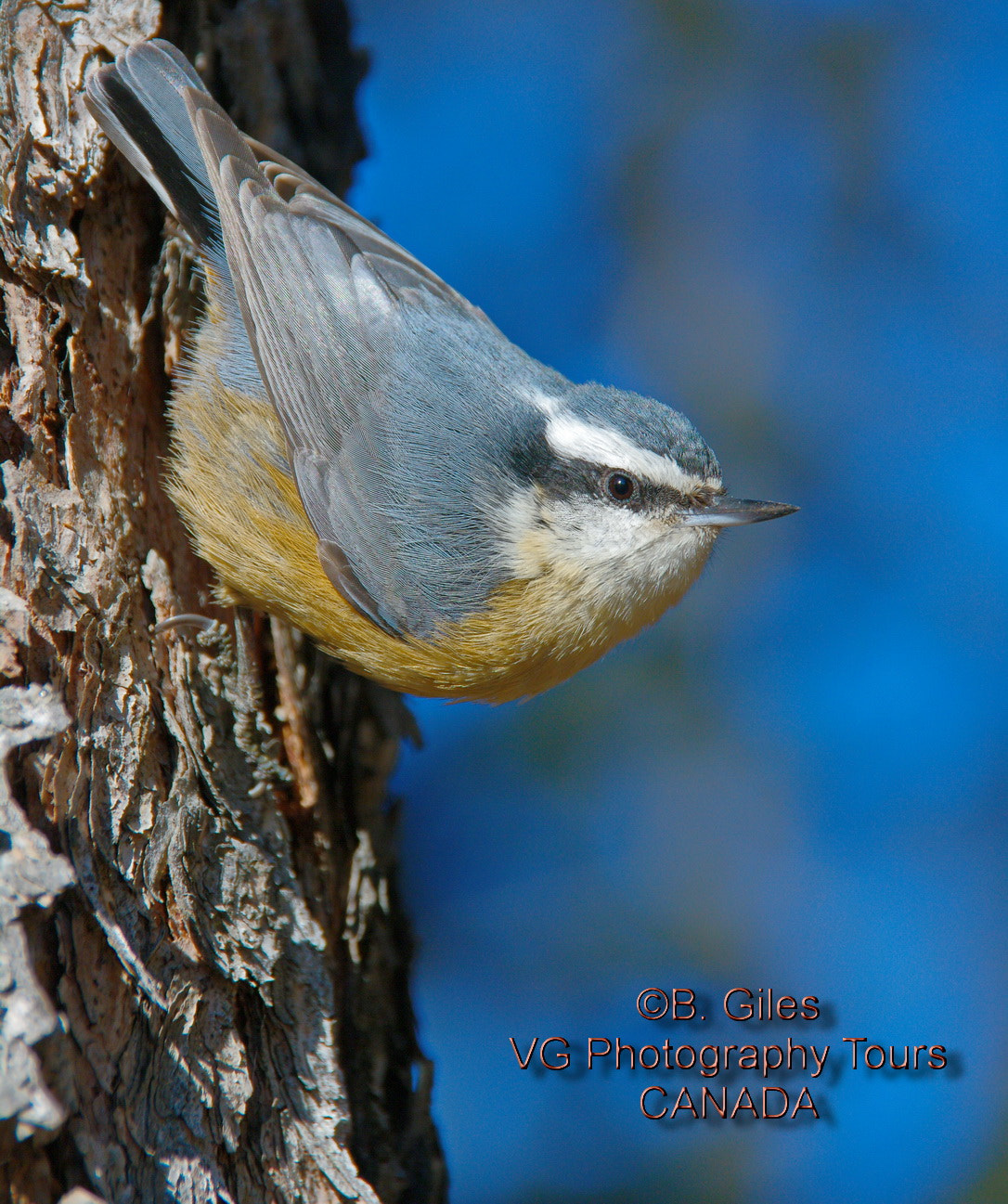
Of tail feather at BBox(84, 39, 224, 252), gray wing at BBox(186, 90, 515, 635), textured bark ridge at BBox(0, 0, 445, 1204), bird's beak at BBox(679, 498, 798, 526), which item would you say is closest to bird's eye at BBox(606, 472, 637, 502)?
bird's beak at BBox(679, 498, 798, 526)

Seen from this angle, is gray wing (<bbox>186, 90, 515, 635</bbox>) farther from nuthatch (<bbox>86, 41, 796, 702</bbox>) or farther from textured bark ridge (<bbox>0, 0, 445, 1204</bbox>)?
textured bark ridge (<bbox>0, 0, 445, 1204</bbox>)

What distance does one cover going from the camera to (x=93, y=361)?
1.89 meters

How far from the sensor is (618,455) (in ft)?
6.39

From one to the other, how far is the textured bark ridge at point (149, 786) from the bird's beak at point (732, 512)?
36.4 inches

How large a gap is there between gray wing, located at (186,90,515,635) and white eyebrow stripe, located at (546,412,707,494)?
250mm

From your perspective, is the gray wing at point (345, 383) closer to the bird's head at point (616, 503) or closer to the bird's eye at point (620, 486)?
the bird's head at point (616, 503)

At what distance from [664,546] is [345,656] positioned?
2.19 feet

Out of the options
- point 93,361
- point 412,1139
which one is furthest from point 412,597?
point 412,1139

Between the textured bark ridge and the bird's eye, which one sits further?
the bird's eye

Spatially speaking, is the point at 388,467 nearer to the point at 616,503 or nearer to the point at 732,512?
the point at 616,503

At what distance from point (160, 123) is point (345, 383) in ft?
1.93

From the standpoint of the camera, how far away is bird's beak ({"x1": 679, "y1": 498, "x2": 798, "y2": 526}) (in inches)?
75.7

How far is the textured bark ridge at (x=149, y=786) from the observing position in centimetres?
138

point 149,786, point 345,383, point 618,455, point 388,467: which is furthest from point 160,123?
point 149,786
